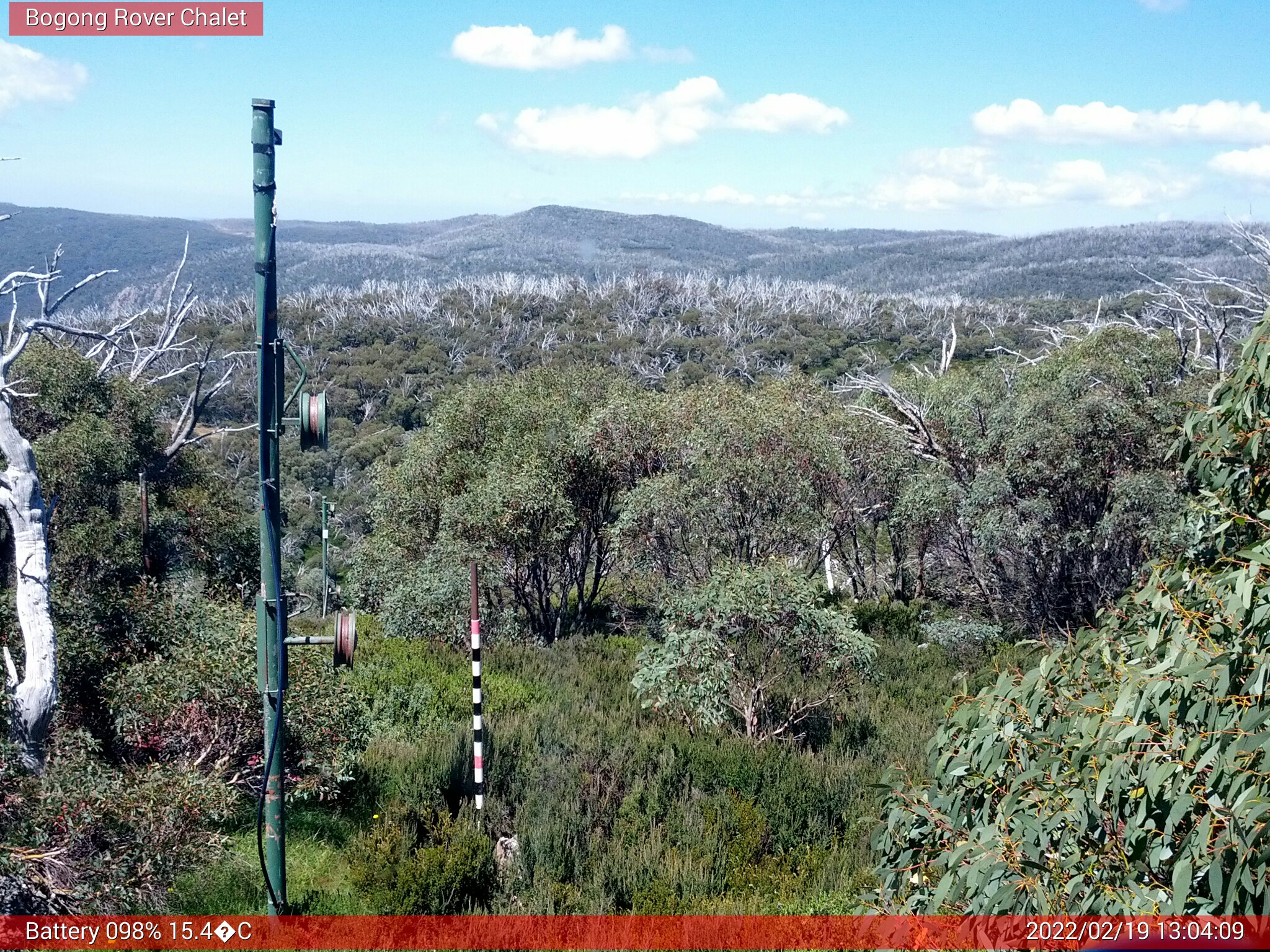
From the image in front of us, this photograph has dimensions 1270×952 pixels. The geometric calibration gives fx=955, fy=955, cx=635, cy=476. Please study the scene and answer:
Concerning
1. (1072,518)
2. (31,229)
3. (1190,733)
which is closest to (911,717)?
(1072,518)

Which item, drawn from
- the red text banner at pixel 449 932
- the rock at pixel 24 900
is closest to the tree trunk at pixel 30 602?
the rock at pixel 24 900

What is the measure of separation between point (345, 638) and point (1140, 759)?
135 inches

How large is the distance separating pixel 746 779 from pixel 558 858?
1841 millimetres

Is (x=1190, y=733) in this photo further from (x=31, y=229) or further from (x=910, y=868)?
(x=31, y=229)

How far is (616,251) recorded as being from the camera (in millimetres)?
130500

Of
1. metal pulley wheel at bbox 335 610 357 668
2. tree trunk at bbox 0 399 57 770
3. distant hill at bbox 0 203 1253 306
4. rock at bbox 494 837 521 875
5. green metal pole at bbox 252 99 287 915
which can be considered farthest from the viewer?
distant hill at bbox 0 203 1253 306

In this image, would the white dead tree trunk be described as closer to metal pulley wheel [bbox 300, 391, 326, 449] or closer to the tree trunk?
the tree trunk

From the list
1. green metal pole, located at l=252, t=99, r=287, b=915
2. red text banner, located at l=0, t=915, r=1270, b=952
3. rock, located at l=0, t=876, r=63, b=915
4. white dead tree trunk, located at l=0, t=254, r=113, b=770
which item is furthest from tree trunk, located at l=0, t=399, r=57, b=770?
green metal pole, located at l=252, t=99, r=287, b=915

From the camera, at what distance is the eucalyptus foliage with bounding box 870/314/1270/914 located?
2.64 meters

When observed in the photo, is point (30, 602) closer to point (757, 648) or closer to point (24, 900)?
point (24, 900)

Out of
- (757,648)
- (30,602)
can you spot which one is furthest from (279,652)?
(757,648)

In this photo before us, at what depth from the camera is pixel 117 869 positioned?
503cm

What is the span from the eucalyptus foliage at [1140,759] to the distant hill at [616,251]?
187 feet

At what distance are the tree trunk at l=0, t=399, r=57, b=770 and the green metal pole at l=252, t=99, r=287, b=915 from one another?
1977 mm
